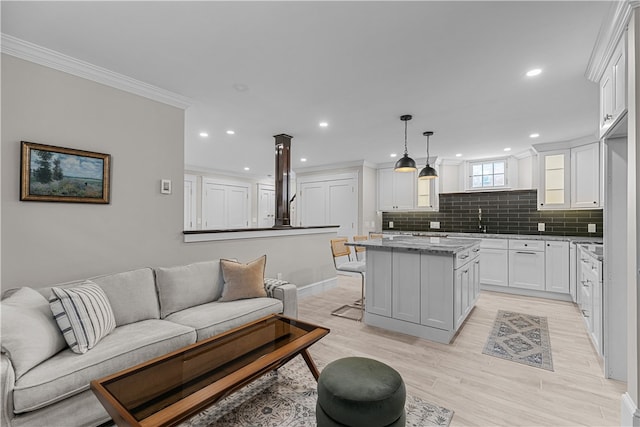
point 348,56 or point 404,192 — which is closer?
point 348,56

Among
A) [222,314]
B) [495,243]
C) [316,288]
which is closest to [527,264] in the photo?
[495,243]

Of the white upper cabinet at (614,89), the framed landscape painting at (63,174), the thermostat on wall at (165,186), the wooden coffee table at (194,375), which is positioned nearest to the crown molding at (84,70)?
the framed landscape painting at (63,174)

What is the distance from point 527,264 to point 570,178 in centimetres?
155

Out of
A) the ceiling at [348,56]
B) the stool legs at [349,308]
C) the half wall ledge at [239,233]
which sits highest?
the ceiling at [348,56]

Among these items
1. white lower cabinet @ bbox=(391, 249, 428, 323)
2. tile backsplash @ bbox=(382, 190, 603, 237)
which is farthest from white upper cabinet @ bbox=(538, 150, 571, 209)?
white lower cabinet @ bbox=(391, 249, 428, 323)

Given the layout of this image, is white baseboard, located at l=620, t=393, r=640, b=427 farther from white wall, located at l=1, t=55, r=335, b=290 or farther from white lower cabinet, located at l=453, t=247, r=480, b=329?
white wall, located at l=1, t=55, r=335, b=290

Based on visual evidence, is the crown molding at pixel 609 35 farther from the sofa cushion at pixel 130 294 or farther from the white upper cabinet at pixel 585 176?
the sofa cushion at pixel 130 294

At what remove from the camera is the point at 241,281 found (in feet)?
9.51

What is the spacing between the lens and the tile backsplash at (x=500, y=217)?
5023 millimetres

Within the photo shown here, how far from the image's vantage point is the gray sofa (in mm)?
1490

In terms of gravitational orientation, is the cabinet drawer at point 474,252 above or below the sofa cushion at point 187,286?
above

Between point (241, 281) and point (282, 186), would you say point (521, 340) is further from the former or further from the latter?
point (282, 186)

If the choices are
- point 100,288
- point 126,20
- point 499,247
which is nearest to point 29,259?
point 100,288

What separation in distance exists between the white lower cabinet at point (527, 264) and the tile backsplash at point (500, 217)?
747 mm
